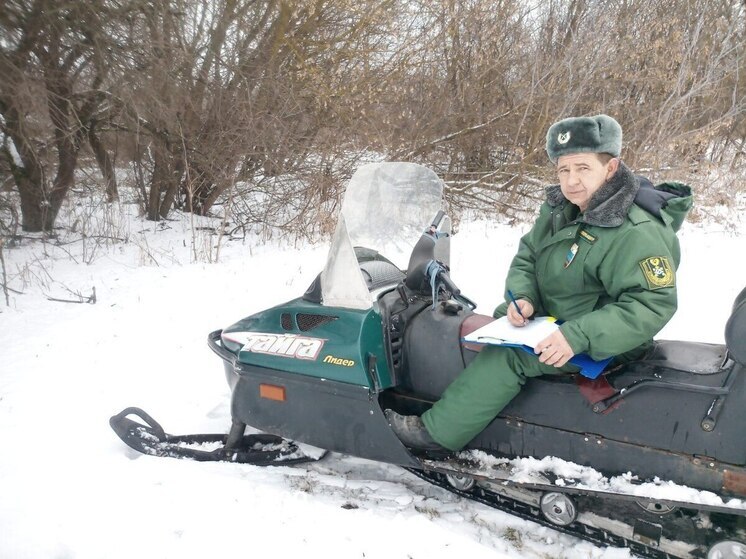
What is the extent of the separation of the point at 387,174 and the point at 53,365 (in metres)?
2.44

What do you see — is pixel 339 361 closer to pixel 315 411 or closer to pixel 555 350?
pixel 315 411

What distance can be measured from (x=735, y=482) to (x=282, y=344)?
5.58 feet

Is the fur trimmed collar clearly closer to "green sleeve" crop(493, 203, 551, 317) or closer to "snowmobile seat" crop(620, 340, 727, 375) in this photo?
"green sleeve" crop(493, 203, 551, 317)

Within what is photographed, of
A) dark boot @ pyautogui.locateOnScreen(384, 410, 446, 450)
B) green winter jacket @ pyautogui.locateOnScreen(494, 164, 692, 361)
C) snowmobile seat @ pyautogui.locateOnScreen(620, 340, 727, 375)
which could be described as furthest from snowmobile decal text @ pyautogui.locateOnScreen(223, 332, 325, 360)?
snowmobile seat @ pyautogui.locateOnScreen(620, 340, 727, 375)

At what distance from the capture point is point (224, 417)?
3.07 m

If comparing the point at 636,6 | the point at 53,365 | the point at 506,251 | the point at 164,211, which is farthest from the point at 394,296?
the point at 636,6

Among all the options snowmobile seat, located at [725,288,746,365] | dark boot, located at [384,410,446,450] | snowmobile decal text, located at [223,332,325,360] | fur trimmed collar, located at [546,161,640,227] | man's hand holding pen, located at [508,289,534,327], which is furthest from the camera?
snowmobile decal text, located at [223,332,325,360]

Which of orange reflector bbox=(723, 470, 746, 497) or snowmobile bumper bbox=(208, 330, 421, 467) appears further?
snowmobile bumper bbox=(208, 330, 421, 467)

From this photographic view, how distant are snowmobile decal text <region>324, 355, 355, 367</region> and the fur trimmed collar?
1.03 meters

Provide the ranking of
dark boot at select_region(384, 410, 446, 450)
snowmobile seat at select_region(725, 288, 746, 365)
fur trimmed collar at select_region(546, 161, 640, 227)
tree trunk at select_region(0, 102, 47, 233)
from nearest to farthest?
snowmobile seat at select_region(725, 288, 746, 365) → fur trimmed collar at select_region(546, 161, 640, 227) → dark boot at select_region(384, 410, 446, 450) → tree trunk at select_region(0, 102, 47, 233)

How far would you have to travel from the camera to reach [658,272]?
1892 millimetres

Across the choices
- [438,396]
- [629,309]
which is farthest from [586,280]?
[438,396]

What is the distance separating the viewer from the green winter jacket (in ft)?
6.16

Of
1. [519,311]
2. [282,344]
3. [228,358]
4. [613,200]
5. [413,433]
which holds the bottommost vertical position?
[413,433]
